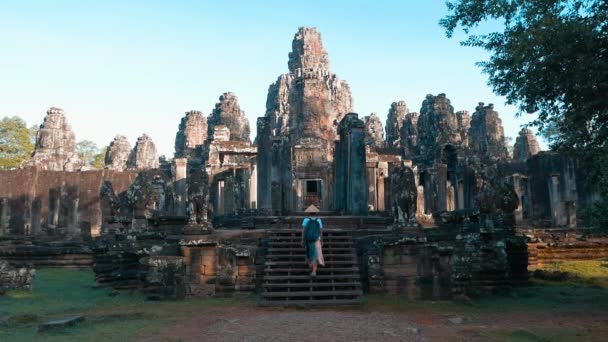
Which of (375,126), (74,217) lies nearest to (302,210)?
(74,217)

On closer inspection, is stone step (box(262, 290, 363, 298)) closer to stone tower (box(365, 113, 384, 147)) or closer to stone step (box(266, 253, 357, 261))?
stone step (box(266, 253, 357, 261))

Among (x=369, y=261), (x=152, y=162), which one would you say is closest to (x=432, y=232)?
(x=369, y=261)

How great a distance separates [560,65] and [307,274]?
6190 millimetres

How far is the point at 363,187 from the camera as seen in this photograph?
57.1 ft

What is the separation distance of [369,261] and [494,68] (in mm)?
4897

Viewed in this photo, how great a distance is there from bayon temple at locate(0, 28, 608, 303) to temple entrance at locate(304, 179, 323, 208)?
113 millimetres

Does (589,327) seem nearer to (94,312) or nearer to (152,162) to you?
(94,312)

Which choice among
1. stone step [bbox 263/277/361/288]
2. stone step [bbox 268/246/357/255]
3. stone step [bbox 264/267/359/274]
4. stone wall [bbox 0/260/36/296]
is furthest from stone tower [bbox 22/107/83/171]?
stone step [bbox 263/277/361/288]

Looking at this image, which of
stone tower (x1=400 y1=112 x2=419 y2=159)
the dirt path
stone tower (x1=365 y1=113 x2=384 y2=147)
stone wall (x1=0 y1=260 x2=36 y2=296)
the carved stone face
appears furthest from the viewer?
stone tower (x1=365 y1=113 x2=384 y2=147)

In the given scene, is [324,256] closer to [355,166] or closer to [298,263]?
[298,263]

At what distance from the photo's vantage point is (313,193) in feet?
104

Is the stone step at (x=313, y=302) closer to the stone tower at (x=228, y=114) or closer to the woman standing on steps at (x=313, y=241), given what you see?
the woman standing on steps at (x=313, y=241)

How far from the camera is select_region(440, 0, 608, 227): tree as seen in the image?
910 centimetres

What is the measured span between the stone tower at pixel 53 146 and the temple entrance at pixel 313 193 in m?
17.5
